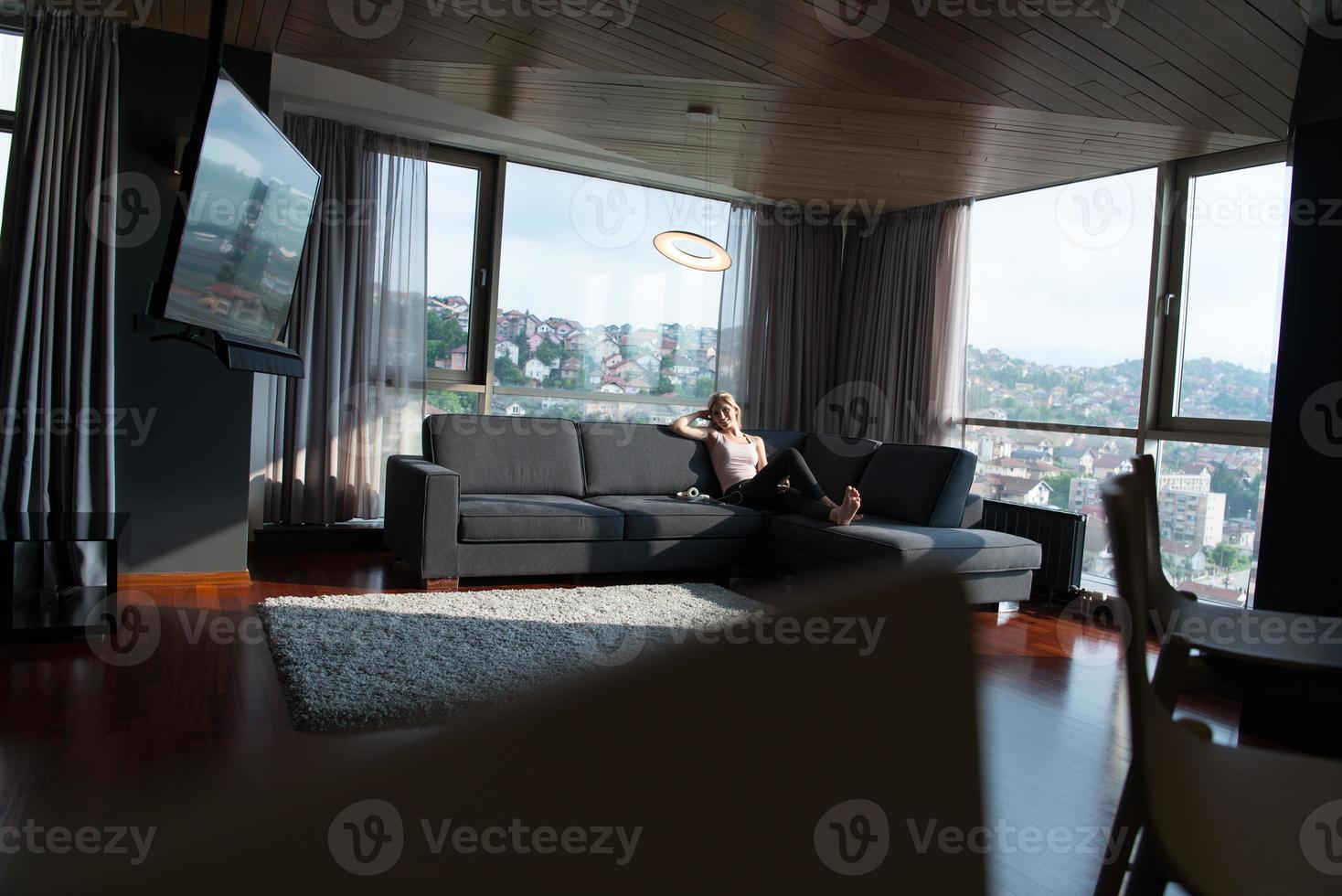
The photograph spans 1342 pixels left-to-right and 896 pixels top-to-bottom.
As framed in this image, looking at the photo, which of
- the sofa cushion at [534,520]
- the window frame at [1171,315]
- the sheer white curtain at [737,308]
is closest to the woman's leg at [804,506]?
the sofa cushion at [534,520]

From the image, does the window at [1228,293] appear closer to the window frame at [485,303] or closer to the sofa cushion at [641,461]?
the sofa cushion at [641,461]

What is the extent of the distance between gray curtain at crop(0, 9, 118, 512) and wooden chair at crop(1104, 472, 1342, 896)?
395 cm

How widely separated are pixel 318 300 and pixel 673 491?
92.2 inches

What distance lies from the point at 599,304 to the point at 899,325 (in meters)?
2.09

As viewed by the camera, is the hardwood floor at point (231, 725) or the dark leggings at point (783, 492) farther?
the dark leggings at point (783, 492)

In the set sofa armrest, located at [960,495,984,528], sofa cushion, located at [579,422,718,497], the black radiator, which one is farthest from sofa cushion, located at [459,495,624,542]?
the black radiator

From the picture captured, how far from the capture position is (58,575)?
362 centimetres

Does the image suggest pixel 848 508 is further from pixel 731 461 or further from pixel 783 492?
pixel 731 461

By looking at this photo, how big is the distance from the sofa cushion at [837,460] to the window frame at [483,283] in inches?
85.3

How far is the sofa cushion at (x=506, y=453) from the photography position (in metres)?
4.82

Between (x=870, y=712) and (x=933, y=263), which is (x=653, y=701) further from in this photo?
(x=933, y=263)

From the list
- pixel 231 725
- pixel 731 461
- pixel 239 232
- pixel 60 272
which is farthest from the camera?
pixel 731 461

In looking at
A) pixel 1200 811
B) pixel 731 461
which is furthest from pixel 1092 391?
pixel 1200 811

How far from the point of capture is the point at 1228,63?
3150 mm
